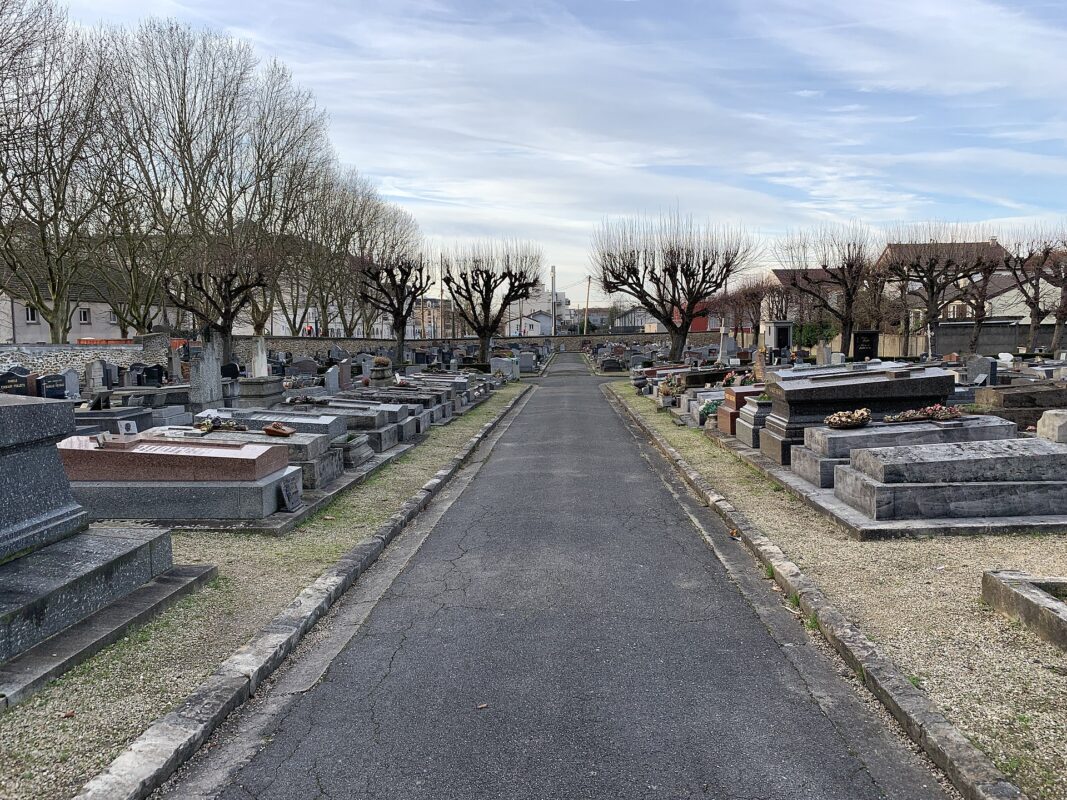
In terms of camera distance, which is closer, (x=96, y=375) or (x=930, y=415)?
(x=930, y=415)

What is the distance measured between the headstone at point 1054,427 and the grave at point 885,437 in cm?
49

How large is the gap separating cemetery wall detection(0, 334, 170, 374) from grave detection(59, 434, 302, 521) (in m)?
20.9

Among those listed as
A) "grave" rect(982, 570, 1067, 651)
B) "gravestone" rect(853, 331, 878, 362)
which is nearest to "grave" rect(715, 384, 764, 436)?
"grave" rect(982, 570, 1067, 651)

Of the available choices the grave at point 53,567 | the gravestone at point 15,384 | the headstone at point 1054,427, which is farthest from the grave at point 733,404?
the gravestone at point 15,384

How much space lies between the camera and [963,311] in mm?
50156

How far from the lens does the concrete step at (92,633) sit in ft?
12.4

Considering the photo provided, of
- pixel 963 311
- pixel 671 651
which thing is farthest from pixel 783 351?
pixel 963 311

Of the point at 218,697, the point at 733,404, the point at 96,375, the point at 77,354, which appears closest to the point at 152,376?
the point at 96,375

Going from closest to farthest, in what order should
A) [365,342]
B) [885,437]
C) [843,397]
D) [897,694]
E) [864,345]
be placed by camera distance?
1. [897,694]
2. [885,437]
3. [843,397]
4. [864,345]
5. [365,342]

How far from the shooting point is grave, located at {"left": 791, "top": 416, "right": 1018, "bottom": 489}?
8617 mm

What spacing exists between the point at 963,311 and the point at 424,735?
55.0 metres

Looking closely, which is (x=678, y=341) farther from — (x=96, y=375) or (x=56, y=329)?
(x=56, y=329)

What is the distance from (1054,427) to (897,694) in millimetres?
7014

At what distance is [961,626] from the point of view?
4617mm
